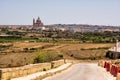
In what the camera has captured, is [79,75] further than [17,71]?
Yes

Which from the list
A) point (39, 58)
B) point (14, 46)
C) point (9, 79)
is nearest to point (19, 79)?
point (9, 79)

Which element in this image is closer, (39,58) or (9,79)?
(9,79)

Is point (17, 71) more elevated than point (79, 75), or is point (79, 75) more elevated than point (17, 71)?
point (17, 71)

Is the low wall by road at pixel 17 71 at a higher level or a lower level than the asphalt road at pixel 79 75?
higher

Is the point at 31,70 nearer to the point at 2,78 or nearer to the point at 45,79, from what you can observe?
the point at 45,79

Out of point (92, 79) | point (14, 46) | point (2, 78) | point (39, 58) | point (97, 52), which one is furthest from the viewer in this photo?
point (14, 46)

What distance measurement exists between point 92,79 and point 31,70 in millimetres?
3958

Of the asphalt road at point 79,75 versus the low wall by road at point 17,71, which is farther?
the asphalt road at point 79,75

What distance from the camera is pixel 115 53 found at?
266 ft

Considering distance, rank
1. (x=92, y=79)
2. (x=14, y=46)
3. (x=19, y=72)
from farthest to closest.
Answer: (x=14, y=46) < (x=92, y=79) < (x=19, y=72)

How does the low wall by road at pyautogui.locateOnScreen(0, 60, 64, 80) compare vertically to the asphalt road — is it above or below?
above

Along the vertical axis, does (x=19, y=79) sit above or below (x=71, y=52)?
above

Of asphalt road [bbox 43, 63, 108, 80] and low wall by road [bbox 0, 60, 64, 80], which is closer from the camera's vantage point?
low wall by road [bbox 0, 60, 64, 80]

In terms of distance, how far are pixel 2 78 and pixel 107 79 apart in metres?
10.1
